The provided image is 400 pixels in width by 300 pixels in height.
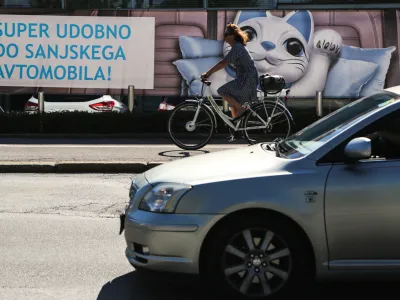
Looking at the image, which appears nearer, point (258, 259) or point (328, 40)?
point (258, 259)

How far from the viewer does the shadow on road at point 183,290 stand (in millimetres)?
5082

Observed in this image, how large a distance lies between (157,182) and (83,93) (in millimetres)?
14959

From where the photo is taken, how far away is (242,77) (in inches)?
461

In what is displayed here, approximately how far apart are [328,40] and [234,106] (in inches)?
322

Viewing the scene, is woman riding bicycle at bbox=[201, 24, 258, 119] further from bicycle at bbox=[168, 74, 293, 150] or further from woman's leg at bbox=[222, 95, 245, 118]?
bicycle at bbox=[168, 74, 293, 150]

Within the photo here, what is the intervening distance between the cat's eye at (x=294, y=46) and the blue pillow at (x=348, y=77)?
89cm

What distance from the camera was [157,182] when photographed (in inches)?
198

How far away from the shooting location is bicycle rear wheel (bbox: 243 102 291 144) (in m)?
12.1

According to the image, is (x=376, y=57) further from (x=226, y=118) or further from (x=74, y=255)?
(x=74, y=255)

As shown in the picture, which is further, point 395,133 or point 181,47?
point 181,47

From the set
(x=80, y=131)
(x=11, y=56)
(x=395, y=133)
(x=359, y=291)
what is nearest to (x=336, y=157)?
(x=395, y=133)

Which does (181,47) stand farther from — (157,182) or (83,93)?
(157,182)

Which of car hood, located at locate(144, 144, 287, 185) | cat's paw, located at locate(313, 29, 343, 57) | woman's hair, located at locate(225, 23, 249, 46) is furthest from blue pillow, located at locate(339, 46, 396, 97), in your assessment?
car hood, located at locate(144, 144, 287, 185)

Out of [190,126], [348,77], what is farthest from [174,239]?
[348,77]
